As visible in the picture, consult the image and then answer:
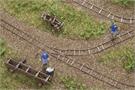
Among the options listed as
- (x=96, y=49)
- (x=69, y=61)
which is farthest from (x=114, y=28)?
(x=69, y=61)

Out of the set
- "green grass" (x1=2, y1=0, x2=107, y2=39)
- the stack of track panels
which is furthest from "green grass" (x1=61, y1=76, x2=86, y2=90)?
"green grass" (x1=2, y1=0, x2=107, y2=39)

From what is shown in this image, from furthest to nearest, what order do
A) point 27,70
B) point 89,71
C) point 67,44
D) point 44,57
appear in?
point 67,44, point 89,71, point 27,70, point 44,57

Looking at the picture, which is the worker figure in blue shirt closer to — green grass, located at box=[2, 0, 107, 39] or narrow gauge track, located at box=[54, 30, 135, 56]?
narrow gauge track, located at box=[54, 30, 135, 56]

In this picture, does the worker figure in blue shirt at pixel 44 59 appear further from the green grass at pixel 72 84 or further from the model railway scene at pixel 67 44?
the green grass at pixel 72 84

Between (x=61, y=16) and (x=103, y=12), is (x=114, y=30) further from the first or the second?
(x=61, y=16)

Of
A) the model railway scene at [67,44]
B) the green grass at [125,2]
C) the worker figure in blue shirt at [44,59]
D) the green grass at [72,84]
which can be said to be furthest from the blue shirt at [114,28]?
the worker figure in blue shirt at [44,59]

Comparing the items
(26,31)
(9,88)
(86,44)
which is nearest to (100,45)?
(86,44)

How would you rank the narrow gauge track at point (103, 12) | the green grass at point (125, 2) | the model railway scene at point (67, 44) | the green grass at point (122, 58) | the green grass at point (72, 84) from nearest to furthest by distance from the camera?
the green grass at point (72, 84) → the model railway scene at point (67, 44) → the green grass at point (122, 58) → the narrow gauge track at point (103, 12) → the green grass at point (125, 2)
